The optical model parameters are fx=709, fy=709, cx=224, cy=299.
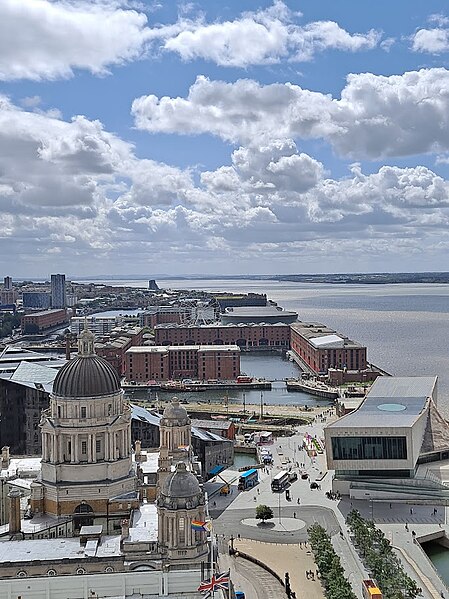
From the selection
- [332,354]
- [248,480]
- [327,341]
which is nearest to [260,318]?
[327,341]

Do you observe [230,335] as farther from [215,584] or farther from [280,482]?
[215,584]

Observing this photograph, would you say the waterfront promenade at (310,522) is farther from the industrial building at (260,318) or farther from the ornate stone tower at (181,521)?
the industrial building at (260,318)

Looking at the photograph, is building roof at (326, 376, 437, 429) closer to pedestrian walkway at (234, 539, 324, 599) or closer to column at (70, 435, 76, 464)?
pedestrian walkway at (234, 539, 324, 599)

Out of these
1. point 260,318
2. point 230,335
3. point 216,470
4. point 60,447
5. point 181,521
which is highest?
point 60,447

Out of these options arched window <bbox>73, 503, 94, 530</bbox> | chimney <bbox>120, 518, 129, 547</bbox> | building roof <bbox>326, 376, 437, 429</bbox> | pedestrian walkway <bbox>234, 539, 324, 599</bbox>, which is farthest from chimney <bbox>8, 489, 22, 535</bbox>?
building roof <bbox>326, 376, 437, 429</bbox>

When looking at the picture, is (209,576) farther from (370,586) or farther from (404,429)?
(404,429)

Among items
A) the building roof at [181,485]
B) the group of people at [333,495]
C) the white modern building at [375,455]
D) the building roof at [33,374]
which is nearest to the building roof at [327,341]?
the building roof at [33,374]
